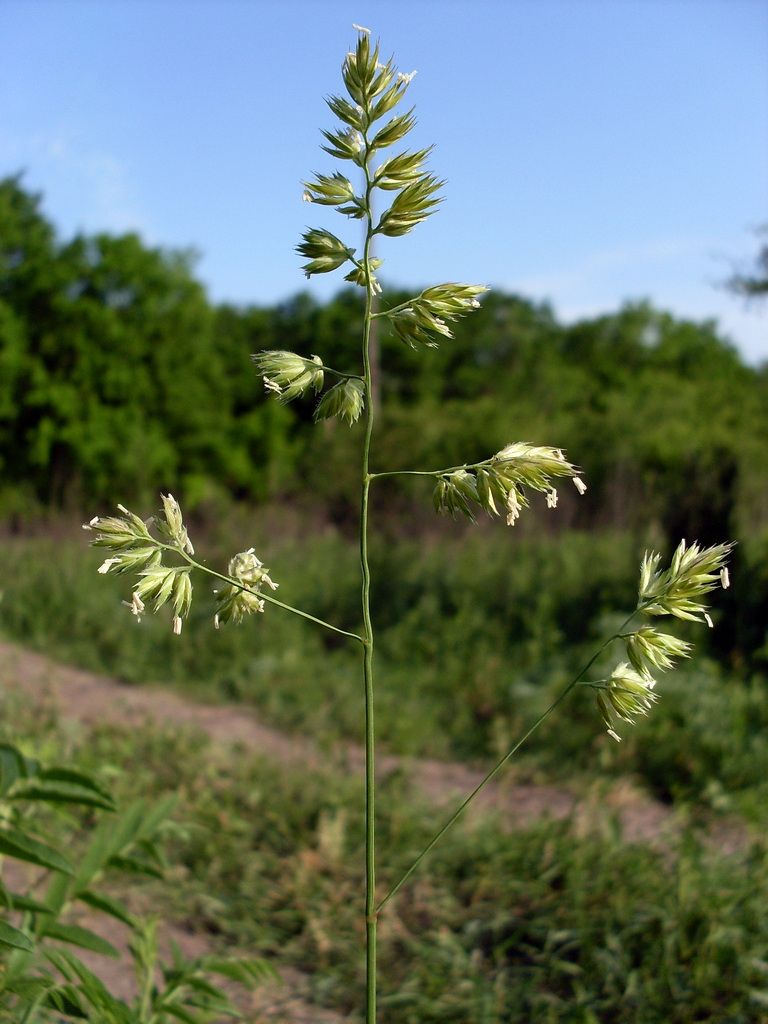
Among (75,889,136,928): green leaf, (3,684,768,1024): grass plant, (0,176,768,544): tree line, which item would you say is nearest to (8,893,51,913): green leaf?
(75,889,136,928): green leaf

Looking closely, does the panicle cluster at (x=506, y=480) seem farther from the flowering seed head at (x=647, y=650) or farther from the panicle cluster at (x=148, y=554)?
the panicle cluster at (x=148, y=554)

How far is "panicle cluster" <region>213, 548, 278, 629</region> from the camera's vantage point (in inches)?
40.4

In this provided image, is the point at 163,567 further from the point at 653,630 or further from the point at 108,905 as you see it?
the point at 108,905

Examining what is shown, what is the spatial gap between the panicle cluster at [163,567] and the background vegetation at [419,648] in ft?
2.24

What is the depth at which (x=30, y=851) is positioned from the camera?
138cm

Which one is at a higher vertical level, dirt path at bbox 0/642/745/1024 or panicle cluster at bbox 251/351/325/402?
panicle cluster at bbox 251/351/325/402

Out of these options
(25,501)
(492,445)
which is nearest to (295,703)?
(25,501)

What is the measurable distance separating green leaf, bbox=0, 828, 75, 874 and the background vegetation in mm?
1095

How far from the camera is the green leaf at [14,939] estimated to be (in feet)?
3.73

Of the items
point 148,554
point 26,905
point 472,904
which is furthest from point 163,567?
point 472,904

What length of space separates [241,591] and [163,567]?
0.10 m

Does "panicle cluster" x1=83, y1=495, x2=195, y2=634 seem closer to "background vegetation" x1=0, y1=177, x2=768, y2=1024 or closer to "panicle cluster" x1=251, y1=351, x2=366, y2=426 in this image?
"panicle cluster" x1=251, y1=351, x2=366, y2=426

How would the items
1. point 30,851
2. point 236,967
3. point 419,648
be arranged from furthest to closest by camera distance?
point 419,648 → point 236,967 → point 30,851

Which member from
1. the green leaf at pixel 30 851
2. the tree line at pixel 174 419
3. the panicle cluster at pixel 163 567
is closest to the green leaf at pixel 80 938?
the green leaf at pixel 30 851
